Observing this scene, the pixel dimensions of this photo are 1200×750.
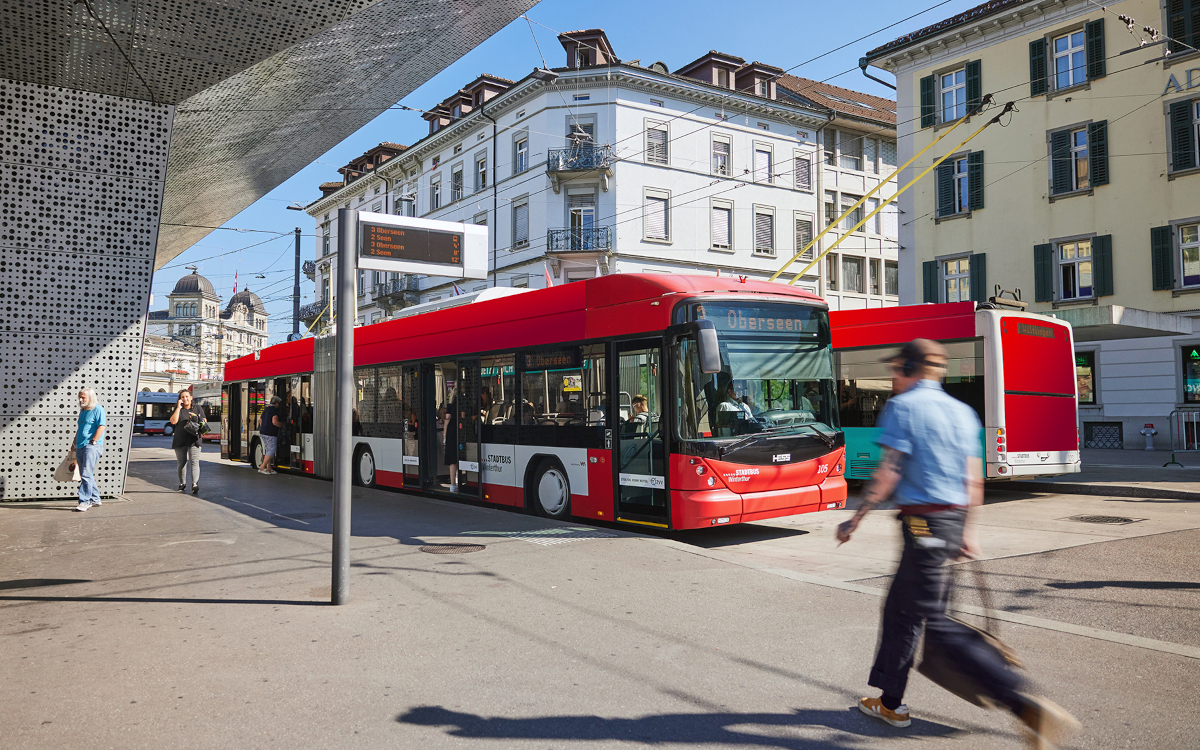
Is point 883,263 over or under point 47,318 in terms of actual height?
over

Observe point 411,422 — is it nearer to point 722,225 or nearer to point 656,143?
point 656,143

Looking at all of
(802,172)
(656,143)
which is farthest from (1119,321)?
(802,172)

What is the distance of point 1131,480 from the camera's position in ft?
48.8

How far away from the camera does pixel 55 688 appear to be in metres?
4.53

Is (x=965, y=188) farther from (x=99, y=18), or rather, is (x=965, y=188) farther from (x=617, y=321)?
(x=99, y=18)

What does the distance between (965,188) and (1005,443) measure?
18.0 metres

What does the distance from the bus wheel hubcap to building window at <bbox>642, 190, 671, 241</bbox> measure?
24.1m

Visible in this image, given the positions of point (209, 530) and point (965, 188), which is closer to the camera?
point (209, 530)

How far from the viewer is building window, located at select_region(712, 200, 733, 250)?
3550cm

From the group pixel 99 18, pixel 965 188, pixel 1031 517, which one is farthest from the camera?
pixel 965 188

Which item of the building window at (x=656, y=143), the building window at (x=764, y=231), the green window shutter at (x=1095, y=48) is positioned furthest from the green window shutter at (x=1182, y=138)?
the building window at (x=656, y=143)

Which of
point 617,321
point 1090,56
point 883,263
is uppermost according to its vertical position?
point 1090,56

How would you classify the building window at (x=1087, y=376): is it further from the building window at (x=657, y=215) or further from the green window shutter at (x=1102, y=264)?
the building window at (x=657, y=215)

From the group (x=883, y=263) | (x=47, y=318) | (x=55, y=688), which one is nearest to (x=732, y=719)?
(x=55, y=688)
